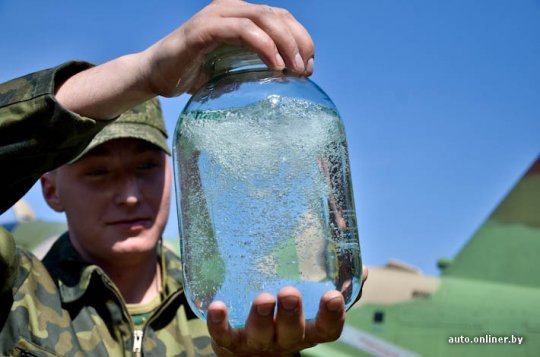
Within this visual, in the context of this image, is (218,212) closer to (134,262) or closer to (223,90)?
(223,90)

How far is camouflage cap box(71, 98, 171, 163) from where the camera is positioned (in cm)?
226

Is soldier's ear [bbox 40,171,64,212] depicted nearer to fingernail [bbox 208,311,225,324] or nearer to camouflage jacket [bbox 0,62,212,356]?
camouflage jacket [bbox 0,62,212,356]

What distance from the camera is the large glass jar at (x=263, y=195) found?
1406mm

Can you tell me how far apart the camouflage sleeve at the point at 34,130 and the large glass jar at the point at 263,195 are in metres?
0.30

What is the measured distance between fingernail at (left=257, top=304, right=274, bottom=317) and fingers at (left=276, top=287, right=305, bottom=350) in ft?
0.05

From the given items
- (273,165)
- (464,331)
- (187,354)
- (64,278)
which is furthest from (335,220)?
(464,331)

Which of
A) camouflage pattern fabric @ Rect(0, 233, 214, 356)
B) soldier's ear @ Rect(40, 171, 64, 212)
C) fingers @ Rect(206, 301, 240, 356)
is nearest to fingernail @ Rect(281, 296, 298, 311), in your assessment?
fingers @ Rect(206, 301, 240, 356)

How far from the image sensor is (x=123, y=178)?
2270 millimetres

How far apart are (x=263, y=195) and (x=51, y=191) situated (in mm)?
1259

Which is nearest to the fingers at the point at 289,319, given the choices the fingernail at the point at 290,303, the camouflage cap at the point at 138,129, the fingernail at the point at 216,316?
the fingernail at the point at 290,303

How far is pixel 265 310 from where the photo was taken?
130 cm

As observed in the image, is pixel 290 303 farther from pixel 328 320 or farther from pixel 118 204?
pixel 118 204

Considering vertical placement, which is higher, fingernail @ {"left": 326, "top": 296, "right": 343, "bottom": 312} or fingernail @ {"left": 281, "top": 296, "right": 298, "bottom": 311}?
fingernail @ {"left": 281, "top": 296, "right": 298, "bottom": 311}

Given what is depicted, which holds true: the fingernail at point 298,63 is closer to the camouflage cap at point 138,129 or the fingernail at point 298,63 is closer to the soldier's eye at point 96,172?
the camouflage cap at point 138,129
